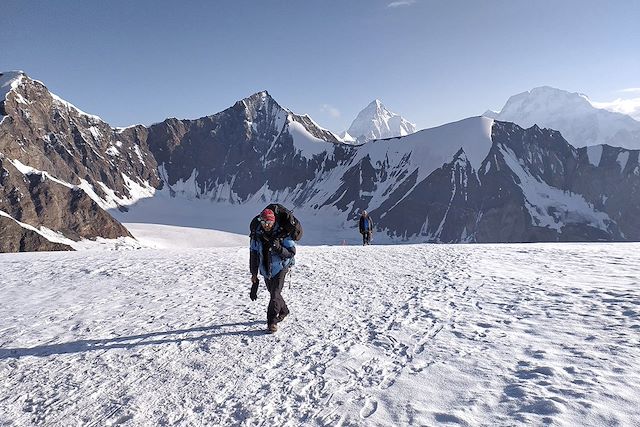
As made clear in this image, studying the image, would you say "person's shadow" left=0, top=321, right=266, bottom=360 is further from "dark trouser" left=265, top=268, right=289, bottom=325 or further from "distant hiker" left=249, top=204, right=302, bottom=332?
"distant hiker" left=249, top=204, right=302, bottom=332

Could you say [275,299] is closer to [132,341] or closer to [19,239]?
[132,341]

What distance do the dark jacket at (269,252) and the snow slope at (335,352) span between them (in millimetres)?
1246

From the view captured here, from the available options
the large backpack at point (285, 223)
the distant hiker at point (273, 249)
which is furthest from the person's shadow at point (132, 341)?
the large backpack at point (285, 223)

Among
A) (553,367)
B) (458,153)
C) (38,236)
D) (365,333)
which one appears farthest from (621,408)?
(458,153)

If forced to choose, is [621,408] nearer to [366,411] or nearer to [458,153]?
[366,411]

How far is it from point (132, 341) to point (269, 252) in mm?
2989

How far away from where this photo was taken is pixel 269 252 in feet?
25.1

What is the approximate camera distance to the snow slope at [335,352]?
4.81 metres

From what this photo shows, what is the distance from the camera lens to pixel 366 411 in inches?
187

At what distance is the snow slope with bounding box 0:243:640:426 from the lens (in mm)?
4809

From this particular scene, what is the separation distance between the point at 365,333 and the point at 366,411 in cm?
264

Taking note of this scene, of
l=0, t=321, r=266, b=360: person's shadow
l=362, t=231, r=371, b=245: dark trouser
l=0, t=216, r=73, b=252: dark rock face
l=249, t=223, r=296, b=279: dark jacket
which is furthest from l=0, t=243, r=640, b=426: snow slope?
l=0, t=216, r=73, b=252: dark rock face

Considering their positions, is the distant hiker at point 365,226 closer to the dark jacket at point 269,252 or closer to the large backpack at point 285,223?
the large backpack at point 285,223

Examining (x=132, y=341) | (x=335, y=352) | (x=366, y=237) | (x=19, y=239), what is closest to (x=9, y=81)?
(x=19, y=239)
